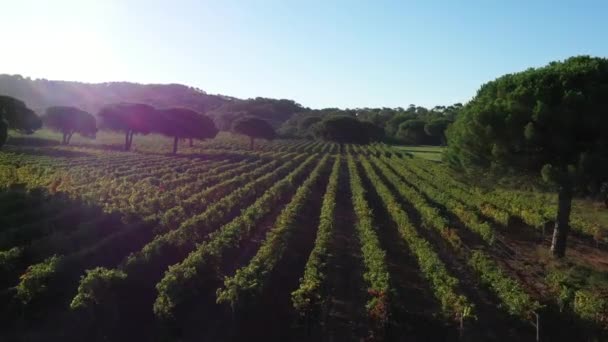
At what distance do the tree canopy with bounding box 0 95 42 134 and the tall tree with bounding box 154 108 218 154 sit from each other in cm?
1596

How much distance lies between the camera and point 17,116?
5375cm

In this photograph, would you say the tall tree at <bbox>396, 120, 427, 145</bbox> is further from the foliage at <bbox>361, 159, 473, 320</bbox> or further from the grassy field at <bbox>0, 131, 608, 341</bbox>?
the foliage at <bbox>361, 159, 473, 320</bbox>

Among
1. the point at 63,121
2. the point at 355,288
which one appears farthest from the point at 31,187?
the point at 63,121

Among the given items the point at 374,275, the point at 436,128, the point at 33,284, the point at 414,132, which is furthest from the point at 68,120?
the point at 414,132

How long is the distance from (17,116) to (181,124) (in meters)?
19.2

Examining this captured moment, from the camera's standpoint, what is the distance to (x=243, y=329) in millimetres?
10719

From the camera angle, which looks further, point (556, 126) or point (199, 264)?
point (556, 126)

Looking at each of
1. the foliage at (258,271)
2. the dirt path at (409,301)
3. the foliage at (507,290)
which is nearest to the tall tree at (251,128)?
the foliage at (258,271)

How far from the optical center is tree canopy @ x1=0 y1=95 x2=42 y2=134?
50.7 meters

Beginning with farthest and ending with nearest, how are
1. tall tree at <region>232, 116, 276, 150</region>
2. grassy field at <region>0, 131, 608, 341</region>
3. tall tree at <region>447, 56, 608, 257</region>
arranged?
tall tree at <region>232, 116, 276, 150</region>, tall tree at <region>447, 56, 608, 257</region>, grassy field at <region>0, 131, 608, 341</region>

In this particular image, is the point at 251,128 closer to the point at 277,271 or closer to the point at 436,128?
the point at 436,128

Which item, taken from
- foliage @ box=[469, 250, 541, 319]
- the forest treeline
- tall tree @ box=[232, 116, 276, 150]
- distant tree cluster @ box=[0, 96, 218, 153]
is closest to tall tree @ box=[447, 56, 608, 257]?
foliage @ box=[469, 250, 541, 319]

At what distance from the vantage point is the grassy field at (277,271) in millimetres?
10836

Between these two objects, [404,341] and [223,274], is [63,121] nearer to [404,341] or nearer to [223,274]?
[223,274]
